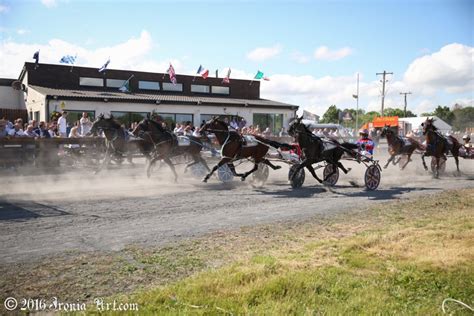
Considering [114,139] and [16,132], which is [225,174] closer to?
[114,139]

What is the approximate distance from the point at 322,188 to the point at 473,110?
9721 centimetres

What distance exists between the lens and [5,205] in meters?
9.90

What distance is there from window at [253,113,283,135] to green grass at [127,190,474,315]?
95.3 ft

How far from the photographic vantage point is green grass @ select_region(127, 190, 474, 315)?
4473mm

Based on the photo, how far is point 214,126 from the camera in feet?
44.7

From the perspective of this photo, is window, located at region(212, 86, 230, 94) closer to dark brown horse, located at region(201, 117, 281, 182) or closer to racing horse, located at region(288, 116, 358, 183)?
dark brown horse, located at region(201, 117, 281, 182)

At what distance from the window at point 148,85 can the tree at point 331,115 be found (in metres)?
56.4

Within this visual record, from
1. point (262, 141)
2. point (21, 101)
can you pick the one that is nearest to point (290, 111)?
point (21, 101)

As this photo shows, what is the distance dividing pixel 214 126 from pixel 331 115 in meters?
78.5

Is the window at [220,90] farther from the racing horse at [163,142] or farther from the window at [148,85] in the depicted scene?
the racing horse at [163,142]

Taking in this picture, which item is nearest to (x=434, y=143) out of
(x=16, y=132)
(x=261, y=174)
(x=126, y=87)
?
(x=261, y=174)

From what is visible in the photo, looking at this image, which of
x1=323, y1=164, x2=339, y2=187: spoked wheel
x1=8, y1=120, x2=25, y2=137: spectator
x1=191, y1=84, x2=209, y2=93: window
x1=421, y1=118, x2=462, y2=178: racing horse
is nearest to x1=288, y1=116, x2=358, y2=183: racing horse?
x1=323, y1=164, x2=339, y2=187: spoked wheel

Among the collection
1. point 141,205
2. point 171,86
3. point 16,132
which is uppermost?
point 171,86

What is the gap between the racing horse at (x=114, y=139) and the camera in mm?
15297
